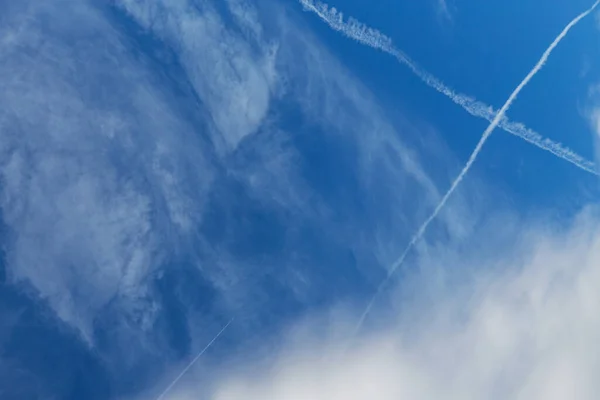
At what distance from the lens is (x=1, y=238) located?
17.7 m

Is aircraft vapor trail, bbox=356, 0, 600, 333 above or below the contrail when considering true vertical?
above

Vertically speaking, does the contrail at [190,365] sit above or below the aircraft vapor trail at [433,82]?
below

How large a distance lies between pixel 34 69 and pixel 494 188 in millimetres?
14820

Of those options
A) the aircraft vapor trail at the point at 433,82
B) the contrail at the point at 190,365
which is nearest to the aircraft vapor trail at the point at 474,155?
the aircraft vapor trail at the point at 433,82

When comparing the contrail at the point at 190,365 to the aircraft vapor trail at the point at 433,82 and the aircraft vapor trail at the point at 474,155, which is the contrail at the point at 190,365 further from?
the aircraft vapor trail at the point at 433,82

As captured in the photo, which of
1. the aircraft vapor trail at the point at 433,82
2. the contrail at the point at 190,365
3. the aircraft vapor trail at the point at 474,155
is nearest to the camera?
the contrail at the point at 190,365

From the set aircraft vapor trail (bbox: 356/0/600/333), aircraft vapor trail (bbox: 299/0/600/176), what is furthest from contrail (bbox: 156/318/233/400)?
aircraft vapor trail (bbox: 299/0/600/176)

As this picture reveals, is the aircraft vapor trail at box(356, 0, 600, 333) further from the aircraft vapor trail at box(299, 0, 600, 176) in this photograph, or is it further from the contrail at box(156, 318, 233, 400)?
the contrail at box(156, 318, 233, 400)

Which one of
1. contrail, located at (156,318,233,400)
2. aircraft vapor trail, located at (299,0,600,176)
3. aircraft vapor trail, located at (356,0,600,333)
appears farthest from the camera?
→ aircraft vapor trail, located at (356,0,600,333)

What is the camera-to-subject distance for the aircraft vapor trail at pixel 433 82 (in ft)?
68.4

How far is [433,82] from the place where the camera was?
2238 centimetres

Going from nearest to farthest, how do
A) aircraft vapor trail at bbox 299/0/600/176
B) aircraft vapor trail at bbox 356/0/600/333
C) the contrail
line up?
the contrail
aircraft vapor trail at bbox 299/0/600/176
aircraft vapor trail at bbox 356/0/600/333

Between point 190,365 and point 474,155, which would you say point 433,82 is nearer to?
point 474,155

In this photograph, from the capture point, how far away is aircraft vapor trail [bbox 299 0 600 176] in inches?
821
